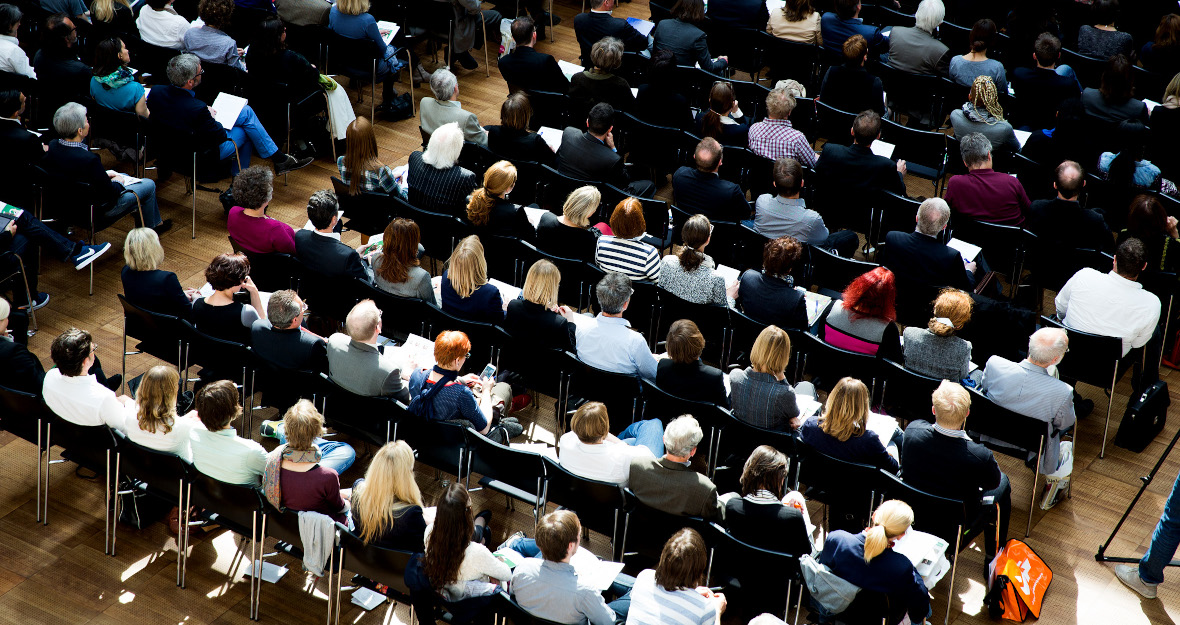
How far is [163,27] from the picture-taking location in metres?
9.33

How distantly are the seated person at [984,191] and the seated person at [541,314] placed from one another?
3098 mm

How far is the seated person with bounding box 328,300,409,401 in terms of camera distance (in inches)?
232

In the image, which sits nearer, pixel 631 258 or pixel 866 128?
pixel 631 258

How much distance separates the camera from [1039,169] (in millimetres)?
7984

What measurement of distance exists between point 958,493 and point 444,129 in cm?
411

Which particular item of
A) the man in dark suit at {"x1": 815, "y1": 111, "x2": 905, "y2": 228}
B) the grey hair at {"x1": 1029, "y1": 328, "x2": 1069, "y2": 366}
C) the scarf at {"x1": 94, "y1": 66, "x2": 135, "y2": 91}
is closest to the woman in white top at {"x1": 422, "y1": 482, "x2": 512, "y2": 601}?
the grey hair at {"x1": 1029, "y1": 328, "x2": 1069, "y2": 366}

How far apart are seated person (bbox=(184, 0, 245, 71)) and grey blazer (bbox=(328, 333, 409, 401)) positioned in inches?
167

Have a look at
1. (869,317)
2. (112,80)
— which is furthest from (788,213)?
(112,80)

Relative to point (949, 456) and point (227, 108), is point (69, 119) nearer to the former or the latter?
point (227, 108)

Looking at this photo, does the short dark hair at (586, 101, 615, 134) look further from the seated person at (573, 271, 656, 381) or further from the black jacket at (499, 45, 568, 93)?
the seated person at (573, 271, 656, 381)

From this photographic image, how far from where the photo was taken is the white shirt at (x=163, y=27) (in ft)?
30.6

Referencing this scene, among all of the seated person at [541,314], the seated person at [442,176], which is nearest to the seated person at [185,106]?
the seated person at [442,176]

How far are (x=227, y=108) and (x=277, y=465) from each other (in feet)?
14.2

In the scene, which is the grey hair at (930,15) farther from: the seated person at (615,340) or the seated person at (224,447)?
the seated person at (224,447)
